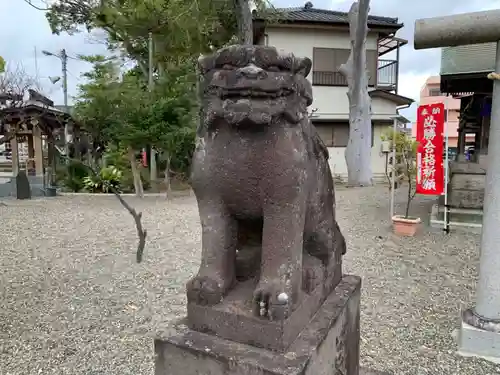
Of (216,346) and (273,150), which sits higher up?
(273,150)

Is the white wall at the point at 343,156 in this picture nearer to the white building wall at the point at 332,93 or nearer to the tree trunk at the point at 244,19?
the white building wall at the point at 332,93

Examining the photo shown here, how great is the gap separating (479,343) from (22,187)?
31.3 ft

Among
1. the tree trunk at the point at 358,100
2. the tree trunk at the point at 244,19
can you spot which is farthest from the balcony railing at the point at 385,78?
the tree trunk at the point at 244,19

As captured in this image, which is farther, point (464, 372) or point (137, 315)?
point (137, 315)

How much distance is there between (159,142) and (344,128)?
22.9 feet

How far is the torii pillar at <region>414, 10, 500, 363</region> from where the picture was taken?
2.32 meters

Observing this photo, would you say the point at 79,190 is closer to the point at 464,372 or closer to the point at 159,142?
the point at 159,142

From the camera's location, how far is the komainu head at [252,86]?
1.18 m

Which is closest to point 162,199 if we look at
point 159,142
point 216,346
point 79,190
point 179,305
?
point 159,142

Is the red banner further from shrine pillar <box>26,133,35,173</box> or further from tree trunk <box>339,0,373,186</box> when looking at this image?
shrine pillar <box>26,133,35,173</box>

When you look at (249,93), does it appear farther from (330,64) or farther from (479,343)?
(330,64)

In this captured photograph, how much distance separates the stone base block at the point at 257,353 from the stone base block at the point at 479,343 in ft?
4.31

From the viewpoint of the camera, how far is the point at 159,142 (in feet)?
26.7

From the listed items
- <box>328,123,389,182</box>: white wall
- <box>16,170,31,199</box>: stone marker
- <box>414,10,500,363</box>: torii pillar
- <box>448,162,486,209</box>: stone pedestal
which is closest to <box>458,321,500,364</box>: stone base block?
<box>414,10,500,363</box>: torii pillar
